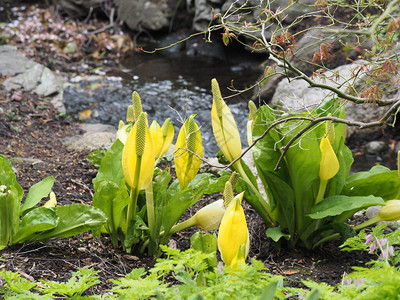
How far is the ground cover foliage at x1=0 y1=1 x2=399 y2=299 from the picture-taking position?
5.19ft

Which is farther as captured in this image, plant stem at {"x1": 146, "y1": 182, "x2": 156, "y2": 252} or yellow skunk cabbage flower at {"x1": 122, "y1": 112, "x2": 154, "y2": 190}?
plant stem at {"x1": 146, "y1": 182, "x2": 156, "y2": 252}

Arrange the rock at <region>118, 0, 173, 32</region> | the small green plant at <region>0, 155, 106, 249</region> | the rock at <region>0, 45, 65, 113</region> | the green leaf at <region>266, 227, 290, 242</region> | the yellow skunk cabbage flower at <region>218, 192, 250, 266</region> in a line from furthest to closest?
1. the rock at <region>118, 0, 173, 32</region>
2. the rock at <region>0, 45, 65, 113</region>
3. the green leaf at <region>266, 227, 290, 242</region>
4. the small green plant at <region>0, 155, 106, 249</region>
5. the yellow skunk cabbage flower at <region>218, 192, 250, 266</region>

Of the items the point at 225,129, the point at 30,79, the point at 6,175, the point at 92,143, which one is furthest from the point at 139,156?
the point at 30,79

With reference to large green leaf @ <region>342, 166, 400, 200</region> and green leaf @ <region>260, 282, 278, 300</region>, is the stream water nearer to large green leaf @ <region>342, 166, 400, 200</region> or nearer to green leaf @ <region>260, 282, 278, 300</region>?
large green leaf @ <region>342, 166, 400, 200</region>

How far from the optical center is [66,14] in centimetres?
1086

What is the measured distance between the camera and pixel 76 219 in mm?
2578

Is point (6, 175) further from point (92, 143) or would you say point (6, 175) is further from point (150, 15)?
point (150, 15)

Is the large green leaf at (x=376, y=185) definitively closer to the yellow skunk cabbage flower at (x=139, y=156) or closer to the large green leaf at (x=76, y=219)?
the yellow skunk cabbage flower at (x=139, y=156)

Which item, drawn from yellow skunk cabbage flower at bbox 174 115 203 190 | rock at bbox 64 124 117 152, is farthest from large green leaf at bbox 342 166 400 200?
rock at bbox 64 124 117 152

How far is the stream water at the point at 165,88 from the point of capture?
21.7 ft

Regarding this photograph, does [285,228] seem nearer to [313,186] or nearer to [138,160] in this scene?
[313,186]

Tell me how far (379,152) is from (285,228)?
3149mm

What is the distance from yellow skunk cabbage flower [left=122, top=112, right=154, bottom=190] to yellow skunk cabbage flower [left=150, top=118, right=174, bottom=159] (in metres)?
0.23

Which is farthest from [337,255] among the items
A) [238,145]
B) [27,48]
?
[27,48]
